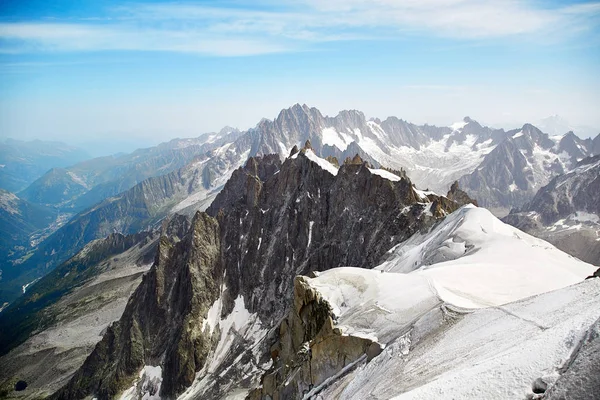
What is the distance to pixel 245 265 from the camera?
139625mm

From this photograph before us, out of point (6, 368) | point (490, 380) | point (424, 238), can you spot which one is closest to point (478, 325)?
point (490, 380)

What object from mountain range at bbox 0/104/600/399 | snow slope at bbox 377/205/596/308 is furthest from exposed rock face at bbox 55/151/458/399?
snow slope at bbox 377/205/596/308

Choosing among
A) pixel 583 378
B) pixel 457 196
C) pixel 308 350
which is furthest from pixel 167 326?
pixel 583 378

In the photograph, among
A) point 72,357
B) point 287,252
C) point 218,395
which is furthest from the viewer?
point 72,357

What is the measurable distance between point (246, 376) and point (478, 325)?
95.7m

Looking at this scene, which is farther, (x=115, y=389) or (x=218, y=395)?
(x=115, y=389)

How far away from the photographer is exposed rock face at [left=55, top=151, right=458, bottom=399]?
106000 mm

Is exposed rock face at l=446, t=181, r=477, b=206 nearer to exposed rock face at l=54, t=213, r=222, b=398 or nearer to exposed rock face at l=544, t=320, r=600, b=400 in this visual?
exposed rock face at l=54, t=213, r=222, b=398

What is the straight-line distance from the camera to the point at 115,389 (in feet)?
388

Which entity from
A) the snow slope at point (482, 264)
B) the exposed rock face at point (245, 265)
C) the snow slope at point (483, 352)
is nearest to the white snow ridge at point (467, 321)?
the snow slope at point (483, 352)

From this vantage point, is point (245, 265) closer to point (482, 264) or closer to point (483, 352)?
point (482, 264)

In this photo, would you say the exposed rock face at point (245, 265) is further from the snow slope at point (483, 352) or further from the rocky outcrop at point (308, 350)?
the snow slope at point (483, 352)

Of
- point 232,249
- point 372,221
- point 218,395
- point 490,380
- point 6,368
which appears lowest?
point 6,368

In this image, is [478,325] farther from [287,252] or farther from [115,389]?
[115,389]
